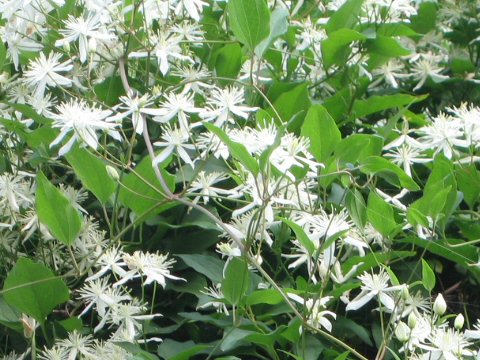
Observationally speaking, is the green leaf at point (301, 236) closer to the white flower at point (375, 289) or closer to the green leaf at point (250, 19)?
the white flower at point (375, 289)

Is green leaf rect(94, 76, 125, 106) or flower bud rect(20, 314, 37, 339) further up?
green leaf rect(94, 76, 125, 106)

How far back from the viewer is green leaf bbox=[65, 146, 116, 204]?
4.11ft

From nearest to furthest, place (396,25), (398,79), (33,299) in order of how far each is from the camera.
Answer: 1. (33,299)
2. (396,25)
3. (398,79)

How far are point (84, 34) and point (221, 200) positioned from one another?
305mm

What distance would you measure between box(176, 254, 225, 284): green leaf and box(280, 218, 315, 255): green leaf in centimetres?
15

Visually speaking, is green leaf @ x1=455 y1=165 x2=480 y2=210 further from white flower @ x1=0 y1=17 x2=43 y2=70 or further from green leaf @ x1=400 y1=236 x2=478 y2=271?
white flower @ x1=0 y1=17 x2=43 y2=70

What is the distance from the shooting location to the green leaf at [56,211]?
4.04 feet

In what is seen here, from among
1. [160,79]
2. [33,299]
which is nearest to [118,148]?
[160,79]

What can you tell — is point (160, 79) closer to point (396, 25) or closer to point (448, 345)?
point (396, 25)

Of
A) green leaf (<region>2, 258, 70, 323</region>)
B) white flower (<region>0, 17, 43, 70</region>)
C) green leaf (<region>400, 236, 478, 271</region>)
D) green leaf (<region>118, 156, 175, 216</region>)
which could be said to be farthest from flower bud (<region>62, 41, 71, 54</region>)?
green leaf (<region>400, 236, 478, 271</region>)

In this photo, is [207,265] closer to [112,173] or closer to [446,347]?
[112,173]

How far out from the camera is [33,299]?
4.13 feet

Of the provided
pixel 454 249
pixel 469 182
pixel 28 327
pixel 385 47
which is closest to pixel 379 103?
pixel 385 47

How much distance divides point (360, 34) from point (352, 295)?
0.40 meters
